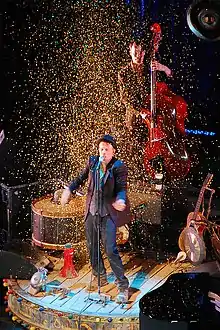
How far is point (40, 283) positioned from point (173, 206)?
5.35 ft

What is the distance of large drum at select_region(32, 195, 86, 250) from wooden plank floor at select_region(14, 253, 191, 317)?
0.26 metres

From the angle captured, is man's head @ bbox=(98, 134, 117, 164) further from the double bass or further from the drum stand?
the double bass

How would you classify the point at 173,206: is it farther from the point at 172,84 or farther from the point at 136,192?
the point at 172,84

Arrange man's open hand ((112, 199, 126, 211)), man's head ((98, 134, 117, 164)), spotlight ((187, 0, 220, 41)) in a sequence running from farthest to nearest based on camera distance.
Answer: man's head ((98, 134, 117, 164)), man's open hand ((112, 199, 126, 211)), spotlight ((187, 0, 220, 41))

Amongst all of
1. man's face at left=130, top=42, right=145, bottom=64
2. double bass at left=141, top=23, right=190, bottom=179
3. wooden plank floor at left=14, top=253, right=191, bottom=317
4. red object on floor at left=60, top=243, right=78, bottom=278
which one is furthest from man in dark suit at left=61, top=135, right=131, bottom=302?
man's face at left=130, top=42, right=145, bottom=64

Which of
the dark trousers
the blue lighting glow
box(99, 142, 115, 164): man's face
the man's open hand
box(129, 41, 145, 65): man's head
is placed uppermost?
box(129, 41, 145, 65): man's head

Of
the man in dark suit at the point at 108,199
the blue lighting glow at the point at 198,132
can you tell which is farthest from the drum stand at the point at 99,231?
the blue lighting glow at the point at 198,132

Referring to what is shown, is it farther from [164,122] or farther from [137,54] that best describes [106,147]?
[137,54]

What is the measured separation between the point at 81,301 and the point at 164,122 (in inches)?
77.7

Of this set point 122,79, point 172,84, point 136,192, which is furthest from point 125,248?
point 172,84

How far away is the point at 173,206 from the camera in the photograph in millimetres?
7086

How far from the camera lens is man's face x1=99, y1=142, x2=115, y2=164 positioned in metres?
5.75

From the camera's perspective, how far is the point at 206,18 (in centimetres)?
545

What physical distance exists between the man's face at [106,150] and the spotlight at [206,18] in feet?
3.49
